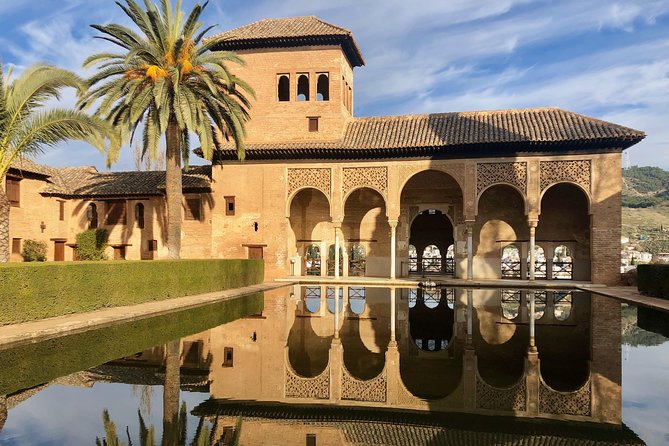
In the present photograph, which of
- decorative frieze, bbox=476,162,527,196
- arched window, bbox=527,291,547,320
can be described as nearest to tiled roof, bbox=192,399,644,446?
arched window, bbox=527,291,547,320

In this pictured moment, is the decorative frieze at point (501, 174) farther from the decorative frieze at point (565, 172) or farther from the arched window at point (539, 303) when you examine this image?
the arched window at point (539, 303)

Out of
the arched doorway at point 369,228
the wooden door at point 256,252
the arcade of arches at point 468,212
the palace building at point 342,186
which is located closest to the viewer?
the arcade of arches at point 468,212

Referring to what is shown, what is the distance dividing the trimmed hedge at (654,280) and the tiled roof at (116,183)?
58.6ft

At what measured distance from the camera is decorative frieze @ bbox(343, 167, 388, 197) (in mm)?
22828

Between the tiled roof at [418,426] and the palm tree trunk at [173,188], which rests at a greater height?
the palm tree trunk at [173,188]

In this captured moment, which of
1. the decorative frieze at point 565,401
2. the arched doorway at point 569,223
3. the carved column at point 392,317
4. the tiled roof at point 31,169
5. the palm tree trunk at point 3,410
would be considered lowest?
the carved column at point 392,317

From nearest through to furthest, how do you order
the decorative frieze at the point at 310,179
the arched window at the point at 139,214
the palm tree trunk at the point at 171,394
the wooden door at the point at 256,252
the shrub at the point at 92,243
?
the palm tree trunk at the point at 171,394 → the decorative frieze at the point at 310,179 → the wooden door at the point at 256,252 → the shrub at the point at 92,243 → the arched window at the point at 139,214

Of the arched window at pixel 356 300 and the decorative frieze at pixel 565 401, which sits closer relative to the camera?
the decorative frieze at pixel 565 401

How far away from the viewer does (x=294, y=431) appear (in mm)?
4695

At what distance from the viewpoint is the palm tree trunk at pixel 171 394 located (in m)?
4.38

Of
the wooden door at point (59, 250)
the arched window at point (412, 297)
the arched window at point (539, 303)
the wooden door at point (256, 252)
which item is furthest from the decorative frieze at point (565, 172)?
the wooden door at point (59, 250)

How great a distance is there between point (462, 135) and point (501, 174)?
2322 millimetres

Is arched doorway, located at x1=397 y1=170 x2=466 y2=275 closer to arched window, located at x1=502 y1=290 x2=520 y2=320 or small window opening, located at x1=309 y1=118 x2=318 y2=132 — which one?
small window opening, located at x1=309 y1=118 x2=318 y2=132

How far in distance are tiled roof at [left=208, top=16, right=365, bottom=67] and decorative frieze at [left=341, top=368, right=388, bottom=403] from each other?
20033 millimetres
